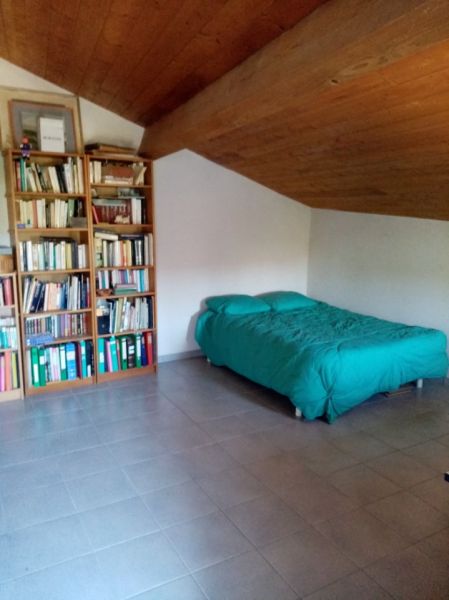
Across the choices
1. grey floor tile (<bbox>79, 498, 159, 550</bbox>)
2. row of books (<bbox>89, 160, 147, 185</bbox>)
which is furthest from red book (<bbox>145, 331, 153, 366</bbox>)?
grey floor tile (<bbox>79, 498, 159, 550</bbox>)

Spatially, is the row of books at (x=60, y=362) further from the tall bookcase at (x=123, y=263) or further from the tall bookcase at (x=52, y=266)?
the tall bookcase at (x=123, y=263)

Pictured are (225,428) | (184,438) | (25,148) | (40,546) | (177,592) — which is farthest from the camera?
(25,148)

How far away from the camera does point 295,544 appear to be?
208 centimetres

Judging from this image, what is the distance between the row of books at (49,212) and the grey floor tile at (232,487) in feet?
7.65

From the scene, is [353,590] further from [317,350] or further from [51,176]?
[51,176]

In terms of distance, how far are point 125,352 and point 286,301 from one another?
167 centimetres

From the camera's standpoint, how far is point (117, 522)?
87.8 inches

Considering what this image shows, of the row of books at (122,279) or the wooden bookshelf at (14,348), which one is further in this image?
the row of books at (122,279)

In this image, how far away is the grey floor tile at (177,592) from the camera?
1796mm

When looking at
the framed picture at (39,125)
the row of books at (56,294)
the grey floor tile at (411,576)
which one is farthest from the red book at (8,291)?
the grey floor tile at (411,576)

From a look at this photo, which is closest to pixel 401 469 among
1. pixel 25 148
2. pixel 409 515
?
pixel 409 515

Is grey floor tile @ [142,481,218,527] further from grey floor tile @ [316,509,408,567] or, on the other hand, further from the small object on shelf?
the small object on shelf

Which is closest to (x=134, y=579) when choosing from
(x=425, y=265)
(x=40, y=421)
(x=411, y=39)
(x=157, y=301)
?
(x=40, y=421)

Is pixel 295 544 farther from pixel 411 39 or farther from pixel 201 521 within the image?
pixel 411 39
